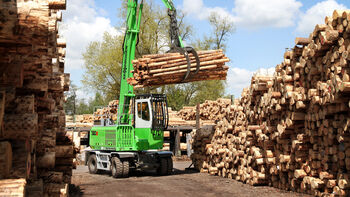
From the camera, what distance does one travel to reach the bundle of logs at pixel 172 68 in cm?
1209

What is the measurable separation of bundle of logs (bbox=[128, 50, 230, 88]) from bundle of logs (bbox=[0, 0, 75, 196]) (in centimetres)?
453

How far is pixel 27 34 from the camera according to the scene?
409 centimetres

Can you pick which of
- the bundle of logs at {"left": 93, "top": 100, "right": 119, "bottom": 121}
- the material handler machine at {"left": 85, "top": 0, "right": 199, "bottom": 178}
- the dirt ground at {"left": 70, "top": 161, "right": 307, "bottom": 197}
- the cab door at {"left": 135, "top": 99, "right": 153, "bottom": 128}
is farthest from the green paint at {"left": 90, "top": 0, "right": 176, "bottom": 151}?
the dirt ground at {"left": 70, "top": 161, "right": 307, "bottom": 197}

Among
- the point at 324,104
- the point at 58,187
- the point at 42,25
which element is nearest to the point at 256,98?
the point at 324,104

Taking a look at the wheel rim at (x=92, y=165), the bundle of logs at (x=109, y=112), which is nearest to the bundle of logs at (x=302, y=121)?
the bundle of logs at (x=109, y=112)

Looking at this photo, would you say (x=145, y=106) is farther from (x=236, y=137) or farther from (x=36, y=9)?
(x=36, y=9)

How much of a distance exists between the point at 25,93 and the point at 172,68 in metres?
6.48

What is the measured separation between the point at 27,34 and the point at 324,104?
6.04 metres

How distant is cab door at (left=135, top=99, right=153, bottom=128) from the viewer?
1472cm

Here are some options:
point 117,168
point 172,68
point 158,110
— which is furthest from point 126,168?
point 172,68

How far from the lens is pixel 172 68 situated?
1218 centimetres

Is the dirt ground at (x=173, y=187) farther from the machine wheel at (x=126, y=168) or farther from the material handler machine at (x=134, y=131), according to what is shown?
the material handler machine at (x=134, y=131)

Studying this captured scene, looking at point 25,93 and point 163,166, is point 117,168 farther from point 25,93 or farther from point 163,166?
point 25,93

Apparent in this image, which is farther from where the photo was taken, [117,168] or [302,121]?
[117,168]
